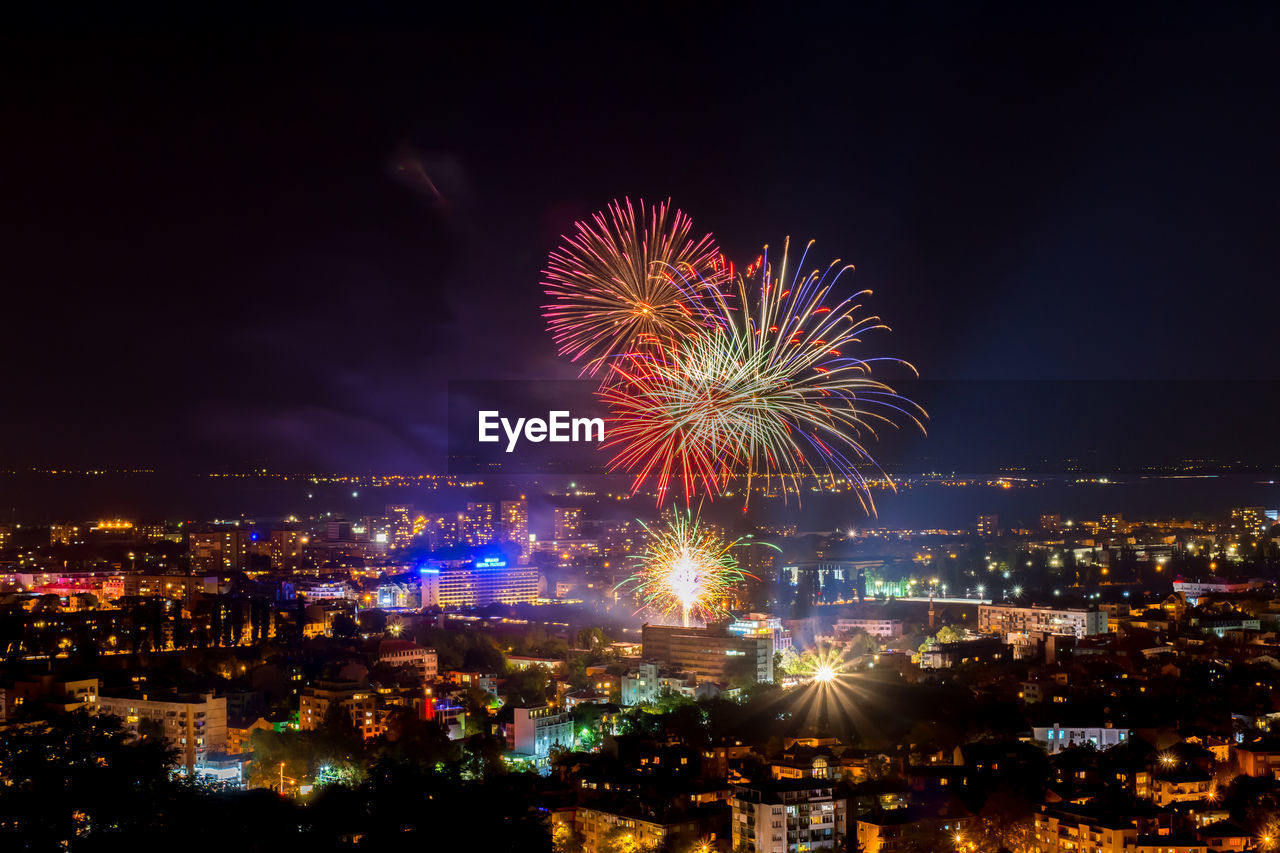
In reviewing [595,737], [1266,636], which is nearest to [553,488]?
[1266,636]

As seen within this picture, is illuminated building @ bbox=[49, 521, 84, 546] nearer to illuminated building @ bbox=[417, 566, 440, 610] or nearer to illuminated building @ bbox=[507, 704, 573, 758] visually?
illuminated building @ bbox=[417, 566, 440, 610]

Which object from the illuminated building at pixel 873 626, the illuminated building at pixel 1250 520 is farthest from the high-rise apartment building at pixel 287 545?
the illuminated building at pixel 1250 520

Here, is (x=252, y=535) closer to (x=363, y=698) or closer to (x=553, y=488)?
(x=553, y=488)

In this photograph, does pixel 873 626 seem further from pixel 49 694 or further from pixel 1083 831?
pixel 1083 831

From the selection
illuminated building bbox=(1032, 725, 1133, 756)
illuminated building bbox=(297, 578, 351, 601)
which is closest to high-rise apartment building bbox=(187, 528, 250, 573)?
illuminated building bbox=(297, 578, 351, 601)

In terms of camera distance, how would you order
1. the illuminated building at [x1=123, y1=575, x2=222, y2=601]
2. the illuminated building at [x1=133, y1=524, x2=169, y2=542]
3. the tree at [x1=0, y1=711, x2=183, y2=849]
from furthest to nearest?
1. the illuminated building at [x1=133, y1=524, x2=169, y2=542]
2. the illuminated building at [x1=123, y1=575, x2=222, y2=601]
3. the tree at [x1=0, y1=711, x2=183, y2=849]

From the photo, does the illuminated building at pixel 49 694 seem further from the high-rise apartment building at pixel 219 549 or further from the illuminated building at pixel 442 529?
the illuminated building at pixel 442 529
